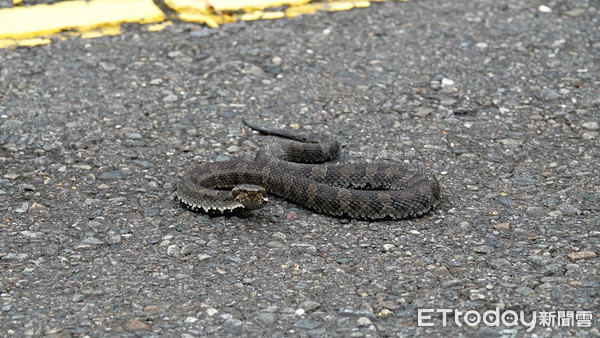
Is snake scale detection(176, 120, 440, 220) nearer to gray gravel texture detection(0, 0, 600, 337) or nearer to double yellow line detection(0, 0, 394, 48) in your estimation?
gray gravel texture detection(0, 0, 600, 337)

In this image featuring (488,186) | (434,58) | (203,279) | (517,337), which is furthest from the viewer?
(434,58)

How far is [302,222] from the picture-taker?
6266 millimetres

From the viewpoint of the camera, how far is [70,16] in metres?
9.04

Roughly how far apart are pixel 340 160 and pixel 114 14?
3690 mm

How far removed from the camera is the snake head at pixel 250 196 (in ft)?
Answer: 20.0

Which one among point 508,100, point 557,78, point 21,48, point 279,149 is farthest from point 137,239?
point 557,78

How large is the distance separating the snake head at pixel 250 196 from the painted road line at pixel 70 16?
12.5ft

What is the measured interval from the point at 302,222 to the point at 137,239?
52.9 inches

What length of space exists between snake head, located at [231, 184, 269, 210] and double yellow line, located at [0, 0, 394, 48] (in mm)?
3636

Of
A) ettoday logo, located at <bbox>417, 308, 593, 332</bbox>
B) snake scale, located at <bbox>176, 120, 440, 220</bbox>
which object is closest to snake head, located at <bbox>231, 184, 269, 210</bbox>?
snake scale, located at <bbox>176, 120, 440, 220</bbox>

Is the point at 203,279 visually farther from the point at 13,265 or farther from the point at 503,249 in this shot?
the point at 503,249

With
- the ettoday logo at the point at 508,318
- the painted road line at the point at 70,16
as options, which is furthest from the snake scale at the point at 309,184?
the painted road line at the point at 70,16

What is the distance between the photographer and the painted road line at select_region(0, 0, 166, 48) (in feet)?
28.7


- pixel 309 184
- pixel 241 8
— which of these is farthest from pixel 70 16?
pixel 309 184
